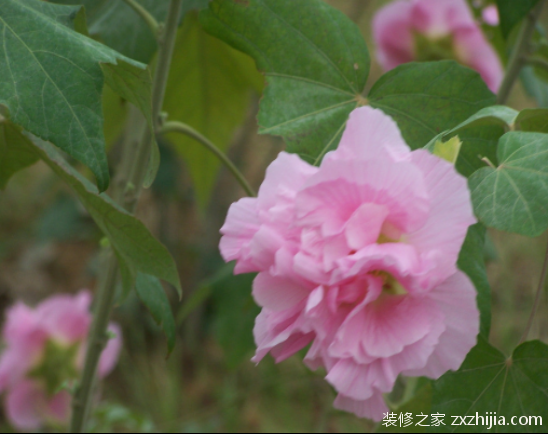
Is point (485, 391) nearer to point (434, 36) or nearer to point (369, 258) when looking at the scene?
point (369, 258)

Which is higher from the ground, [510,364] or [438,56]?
[438,56]

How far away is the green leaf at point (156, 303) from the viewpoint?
431mm

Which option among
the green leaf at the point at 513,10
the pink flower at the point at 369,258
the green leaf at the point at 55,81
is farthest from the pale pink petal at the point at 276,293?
the green leaf at the point at 513,10

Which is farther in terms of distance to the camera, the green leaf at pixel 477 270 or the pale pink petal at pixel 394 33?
the pale pink petal at pixel 394 33

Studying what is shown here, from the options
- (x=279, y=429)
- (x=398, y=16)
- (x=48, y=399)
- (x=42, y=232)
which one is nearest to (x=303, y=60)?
(x=398, y=16)

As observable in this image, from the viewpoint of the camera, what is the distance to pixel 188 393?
158cm

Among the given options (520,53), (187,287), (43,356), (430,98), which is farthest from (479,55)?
(187,287)

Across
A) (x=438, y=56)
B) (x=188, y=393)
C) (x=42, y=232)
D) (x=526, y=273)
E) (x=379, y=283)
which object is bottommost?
(x=188, y=393)

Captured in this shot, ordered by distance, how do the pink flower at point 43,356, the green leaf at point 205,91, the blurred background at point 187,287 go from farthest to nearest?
the blurred background at point 187,287, the pink flower at point 43,356, the green leaf at point 205,91

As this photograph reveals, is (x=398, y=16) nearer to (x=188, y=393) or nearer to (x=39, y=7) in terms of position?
(x=39, y=7)

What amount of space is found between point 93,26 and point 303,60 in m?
0.23

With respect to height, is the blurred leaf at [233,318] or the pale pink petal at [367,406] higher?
the pale pink petal at [367,406]

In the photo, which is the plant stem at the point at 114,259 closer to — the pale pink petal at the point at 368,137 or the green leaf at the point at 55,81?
the green leaf at the point at 55,81

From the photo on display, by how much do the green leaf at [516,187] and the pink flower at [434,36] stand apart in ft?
1.50
